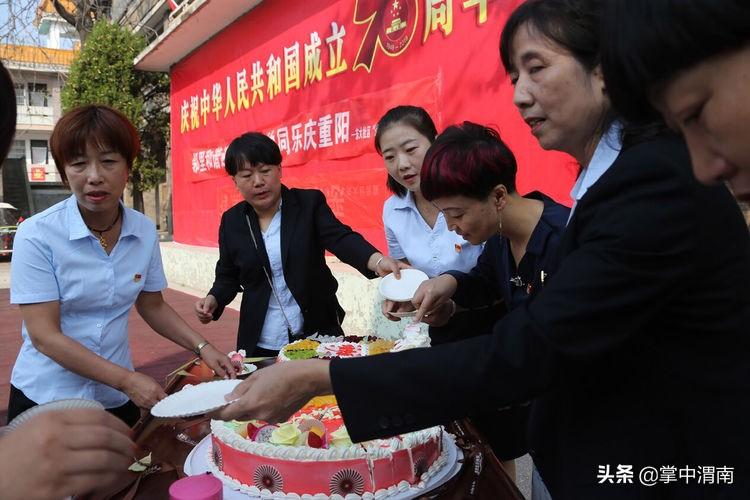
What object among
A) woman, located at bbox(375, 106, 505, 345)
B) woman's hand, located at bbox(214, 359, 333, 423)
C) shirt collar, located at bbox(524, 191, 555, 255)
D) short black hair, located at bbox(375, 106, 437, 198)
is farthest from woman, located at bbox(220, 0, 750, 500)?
short black hair, located at bbox(375, 106, 437, 198)

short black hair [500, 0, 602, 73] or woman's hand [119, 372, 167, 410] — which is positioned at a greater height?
short black hair [500, 0, 602, 73]

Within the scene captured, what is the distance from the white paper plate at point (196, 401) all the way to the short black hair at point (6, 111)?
0.59 metres

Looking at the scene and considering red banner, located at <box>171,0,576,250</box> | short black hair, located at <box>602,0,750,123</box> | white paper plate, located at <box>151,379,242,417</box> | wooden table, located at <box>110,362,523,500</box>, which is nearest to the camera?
short black hair, located at <box>602,0,750,123</box>

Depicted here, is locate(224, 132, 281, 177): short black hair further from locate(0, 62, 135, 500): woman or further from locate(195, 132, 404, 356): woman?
locate(0, 62, 135, 500): woman

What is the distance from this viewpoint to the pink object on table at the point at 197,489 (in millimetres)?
1069

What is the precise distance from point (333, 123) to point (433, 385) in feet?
17.0

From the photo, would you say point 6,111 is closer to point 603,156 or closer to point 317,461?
point 317,461

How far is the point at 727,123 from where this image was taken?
2.08ft

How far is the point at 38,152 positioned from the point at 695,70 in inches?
1182

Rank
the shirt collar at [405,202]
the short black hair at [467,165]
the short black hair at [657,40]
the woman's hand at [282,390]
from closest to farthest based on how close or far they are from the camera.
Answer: the short black hair at [657,40]
the woman's hand at [282,390]
the short black hair at [467,165]
the shirt collar at [405,202]

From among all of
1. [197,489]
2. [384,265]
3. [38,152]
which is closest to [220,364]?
[384,265]

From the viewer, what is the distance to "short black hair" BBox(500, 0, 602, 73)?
45.6 inches

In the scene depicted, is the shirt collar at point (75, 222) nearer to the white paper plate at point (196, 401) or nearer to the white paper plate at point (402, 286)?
the white paper plate at point (196, 401)

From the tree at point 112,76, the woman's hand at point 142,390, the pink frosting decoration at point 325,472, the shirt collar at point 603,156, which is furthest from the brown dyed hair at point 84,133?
the tree at point 112,76
